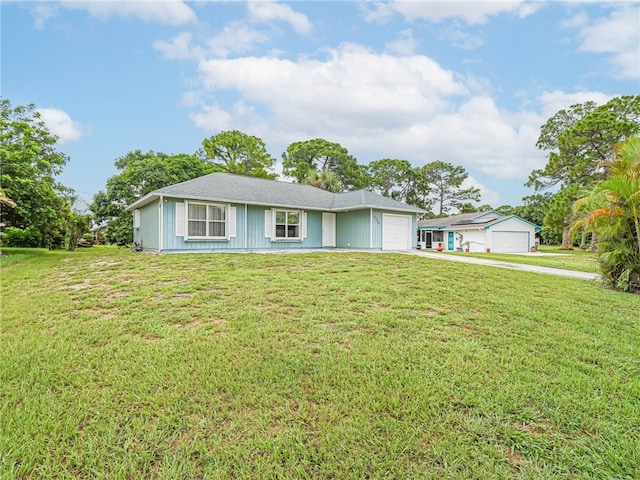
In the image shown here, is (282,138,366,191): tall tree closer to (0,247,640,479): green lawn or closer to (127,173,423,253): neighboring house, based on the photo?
(127,173,423,253): neighboring house

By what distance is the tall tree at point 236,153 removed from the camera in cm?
3166

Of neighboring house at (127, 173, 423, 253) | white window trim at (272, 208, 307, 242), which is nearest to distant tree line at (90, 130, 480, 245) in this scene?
neighboring house at (127, 173, 423, 253)

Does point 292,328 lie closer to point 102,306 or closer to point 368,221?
point 102,306

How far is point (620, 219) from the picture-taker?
695 cm

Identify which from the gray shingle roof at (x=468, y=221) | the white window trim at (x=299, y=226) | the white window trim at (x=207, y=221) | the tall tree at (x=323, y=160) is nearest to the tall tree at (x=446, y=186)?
the tall tree at (x=323, y=160)

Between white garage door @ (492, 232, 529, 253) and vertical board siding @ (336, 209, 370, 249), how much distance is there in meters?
13.6

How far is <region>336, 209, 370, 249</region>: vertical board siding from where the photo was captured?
1517 centimetres

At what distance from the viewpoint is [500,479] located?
1.64 meters

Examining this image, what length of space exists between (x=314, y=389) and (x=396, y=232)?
1443 centimetres

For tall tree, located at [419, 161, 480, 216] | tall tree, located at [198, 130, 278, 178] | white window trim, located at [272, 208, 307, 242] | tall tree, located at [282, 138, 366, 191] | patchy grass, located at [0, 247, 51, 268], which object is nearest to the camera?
patchy grass, located at [0, 247, 51, 268]

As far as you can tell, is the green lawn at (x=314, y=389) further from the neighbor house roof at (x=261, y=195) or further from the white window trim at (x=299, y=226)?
the white window trim at (x=299, y=226)

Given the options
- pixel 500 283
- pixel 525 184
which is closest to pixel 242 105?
pixel 500 283

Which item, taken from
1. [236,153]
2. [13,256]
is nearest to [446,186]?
[236,153]

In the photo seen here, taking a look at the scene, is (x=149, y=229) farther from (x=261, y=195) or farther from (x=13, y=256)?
(x=261, y=195)
